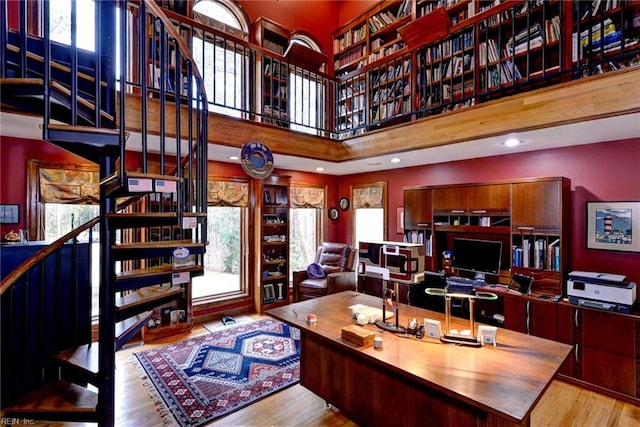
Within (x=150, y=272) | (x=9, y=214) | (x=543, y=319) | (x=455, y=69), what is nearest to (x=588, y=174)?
(x=543, y=319)

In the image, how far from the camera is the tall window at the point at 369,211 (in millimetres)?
5371

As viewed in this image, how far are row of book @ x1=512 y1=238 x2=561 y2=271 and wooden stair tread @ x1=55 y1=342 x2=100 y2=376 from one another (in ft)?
Answer: 12.8

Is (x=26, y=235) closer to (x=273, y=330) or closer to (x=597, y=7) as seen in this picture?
(x=273, y=330)

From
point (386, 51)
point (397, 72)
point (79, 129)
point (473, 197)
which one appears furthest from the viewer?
point (386, 51)

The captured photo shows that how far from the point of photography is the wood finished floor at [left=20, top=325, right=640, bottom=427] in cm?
240

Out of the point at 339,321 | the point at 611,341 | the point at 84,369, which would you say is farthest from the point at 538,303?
the point at 84,369

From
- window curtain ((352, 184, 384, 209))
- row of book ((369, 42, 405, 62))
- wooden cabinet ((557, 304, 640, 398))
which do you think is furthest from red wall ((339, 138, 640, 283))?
row of book ((369, 42, 405, 62))

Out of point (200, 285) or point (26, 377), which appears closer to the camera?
point (26, 377)

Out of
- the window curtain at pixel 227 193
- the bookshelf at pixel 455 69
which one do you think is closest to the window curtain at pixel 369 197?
the bookshelf at pixel 455 69

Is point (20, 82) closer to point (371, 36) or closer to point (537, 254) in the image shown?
point (537, 254)

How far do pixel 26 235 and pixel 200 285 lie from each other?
2.15m

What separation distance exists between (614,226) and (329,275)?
132 inches

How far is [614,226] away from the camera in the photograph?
309 centimetres

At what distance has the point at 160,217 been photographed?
1965mm
